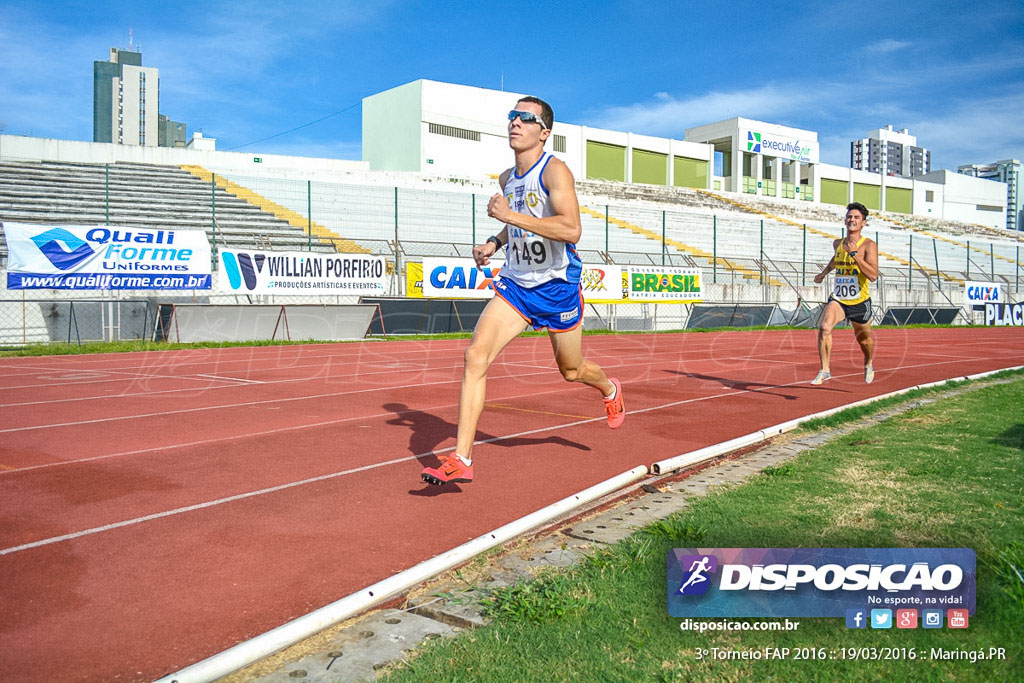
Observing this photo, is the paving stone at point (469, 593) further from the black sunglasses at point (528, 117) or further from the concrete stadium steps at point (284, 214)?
the concrete stadium steps at point (284, 214)

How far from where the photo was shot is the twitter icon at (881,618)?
8.30 ft

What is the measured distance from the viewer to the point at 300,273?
65.8 feet

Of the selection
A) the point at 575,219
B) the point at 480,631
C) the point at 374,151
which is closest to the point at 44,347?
the point at 575,219

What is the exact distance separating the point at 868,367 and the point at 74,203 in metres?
24.9

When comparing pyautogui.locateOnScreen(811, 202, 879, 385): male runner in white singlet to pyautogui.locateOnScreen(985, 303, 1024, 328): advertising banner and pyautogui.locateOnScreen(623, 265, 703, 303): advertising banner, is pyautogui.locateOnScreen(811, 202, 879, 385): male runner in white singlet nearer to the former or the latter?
pyautogui.locateOnScreen(623, 265, 703, 303): advertising banner

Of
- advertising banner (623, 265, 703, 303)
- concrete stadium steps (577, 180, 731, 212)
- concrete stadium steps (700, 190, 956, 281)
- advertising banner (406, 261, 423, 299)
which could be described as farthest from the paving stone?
concrete stadium steps (577, 180, 731, 212)

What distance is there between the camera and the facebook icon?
2531 millimetres

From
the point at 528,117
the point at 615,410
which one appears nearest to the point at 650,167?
the point at 615,410

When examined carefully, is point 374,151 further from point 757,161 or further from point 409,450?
point 409,450

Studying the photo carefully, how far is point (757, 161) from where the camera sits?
60125mm

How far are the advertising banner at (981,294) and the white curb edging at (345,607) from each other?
3816cm

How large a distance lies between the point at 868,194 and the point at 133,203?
62974 millimetres

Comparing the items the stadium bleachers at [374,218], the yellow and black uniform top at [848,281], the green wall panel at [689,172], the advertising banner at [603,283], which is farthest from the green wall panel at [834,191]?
the yellow and black uniform top at [848,281]

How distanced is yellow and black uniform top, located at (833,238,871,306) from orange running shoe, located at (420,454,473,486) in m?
6.64
